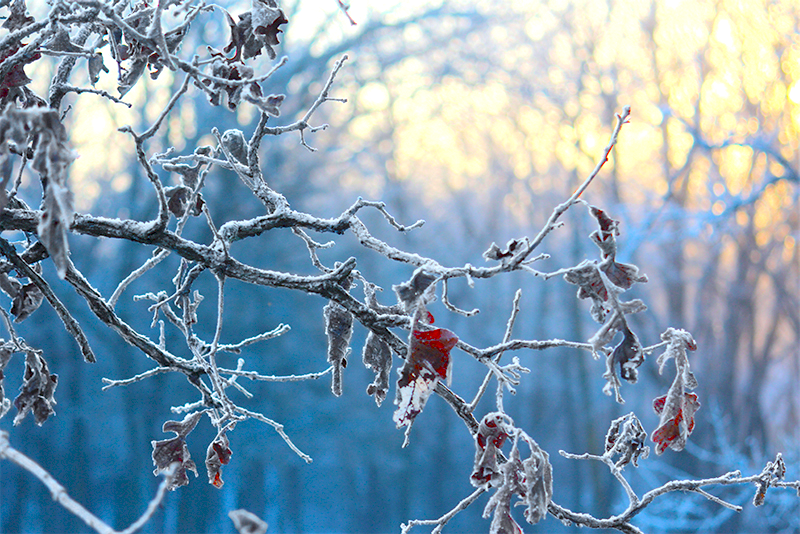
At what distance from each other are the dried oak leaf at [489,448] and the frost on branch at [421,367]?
9 cm

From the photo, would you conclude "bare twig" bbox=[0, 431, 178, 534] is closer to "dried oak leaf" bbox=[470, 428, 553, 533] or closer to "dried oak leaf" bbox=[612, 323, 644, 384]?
"dried oak leaf" bbox=[470, 428, 553, 533]

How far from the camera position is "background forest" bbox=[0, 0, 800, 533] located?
8539 millimetres

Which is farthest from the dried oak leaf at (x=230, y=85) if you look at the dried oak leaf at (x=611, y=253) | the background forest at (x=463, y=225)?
the background forest at (x=463, y=225)

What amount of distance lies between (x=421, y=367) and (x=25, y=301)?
859 millimetres

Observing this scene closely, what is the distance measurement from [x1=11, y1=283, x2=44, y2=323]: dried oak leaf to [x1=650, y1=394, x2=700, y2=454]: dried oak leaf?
1119mm

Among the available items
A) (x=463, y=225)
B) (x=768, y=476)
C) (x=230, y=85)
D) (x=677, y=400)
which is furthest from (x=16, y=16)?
(x=463, y=225)

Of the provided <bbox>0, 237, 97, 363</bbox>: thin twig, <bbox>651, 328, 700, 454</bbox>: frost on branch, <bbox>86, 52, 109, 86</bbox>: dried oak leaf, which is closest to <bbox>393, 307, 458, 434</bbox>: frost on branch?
<bbox>651, 328, 700, 454</bbox>: frost on branch

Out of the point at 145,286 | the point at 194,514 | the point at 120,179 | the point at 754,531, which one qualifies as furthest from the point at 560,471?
the point at 120,179

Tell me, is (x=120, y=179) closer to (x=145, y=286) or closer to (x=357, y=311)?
(x=145, y=286)

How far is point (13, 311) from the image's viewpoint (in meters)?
1.22

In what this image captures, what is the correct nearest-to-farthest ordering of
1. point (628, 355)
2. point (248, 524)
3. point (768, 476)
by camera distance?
point (248, 524) → point (628, 355) → point (768, 476)

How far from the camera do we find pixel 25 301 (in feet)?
4.03

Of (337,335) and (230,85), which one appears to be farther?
(337,335)

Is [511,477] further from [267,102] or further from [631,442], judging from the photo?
[267,102]
